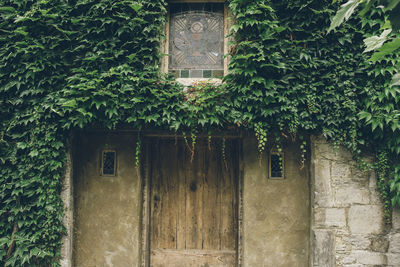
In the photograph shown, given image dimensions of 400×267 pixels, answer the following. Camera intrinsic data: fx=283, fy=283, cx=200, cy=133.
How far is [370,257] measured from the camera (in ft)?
11.1

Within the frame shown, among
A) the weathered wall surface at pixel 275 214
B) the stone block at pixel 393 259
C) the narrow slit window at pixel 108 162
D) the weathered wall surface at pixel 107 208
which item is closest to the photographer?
the stone block at pixel 393 259

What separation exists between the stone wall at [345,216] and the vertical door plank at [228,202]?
108 centimetres

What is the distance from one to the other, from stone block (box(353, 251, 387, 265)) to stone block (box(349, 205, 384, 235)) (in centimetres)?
24

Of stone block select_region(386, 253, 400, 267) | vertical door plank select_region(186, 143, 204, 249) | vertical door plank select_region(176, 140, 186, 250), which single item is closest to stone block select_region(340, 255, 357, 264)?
stone block select_region(386, 253, 400, 267)

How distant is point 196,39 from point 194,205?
2.33m

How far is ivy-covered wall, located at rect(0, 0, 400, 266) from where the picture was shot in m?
3.37

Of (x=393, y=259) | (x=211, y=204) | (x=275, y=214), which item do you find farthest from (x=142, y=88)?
(x=393, y=259)

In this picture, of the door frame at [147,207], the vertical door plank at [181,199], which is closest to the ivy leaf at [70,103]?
the door frame at [147,207]

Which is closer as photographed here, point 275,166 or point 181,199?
point 275,166

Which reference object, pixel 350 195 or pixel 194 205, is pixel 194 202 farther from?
pixel 350 195

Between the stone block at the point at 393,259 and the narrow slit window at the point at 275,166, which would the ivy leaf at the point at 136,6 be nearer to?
the narrow slit window at the point at 275,166

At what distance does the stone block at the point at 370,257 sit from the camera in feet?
11.1

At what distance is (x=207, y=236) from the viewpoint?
4.03 meters

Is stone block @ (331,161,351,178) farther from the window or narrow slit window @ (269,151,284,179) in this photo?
the window
